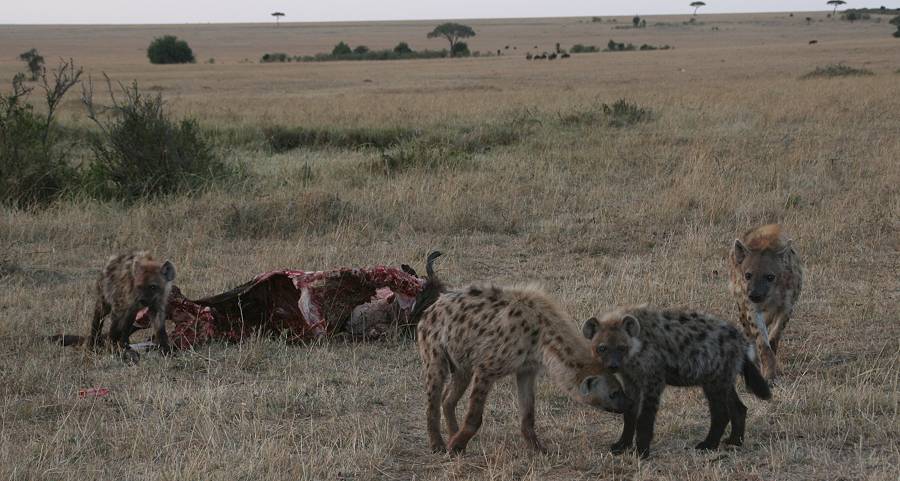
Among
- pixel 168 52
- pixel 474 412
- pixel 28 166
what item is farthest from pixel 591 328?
pixel 168 52

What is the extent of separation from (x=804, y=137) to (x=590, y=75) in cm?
2326

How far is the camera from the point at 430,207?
452 inches

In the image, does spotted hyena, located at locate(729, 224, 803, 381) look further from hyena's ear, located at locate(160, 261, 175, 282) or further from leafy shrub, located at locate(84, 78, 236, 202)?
leafy shrub, located at locate(84, 78, 236, 202)

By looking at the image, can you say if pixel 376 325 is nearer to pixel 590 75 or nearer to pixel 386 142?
pixel 386 142

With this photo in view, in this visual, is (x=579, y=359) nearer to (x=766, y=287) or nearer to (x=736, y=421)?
(x=736, y=421)

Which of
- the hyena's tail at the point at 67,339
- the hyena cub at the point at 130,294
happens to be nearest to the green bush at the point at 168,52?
the hyena's tail at the point at 67,339

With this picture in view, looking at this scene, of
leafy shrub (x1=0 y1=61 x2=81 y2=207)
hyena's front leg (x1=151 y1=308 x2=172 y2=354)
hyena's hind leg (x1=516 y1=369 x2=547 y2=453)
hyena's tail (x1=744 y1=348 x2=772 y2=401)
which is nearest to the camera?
hyena's hind leg (x1=516 y1=369 x2=547 y2=453)

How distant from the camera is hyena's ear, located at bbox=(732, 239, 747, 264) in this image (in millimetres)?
6816

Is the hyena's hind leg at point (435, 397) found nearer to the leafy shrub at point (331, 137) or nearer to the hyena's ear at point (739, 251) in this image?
the hyena's ear at point (739, 251)

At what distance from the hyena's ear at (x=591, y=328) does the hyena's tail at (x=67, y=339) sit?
146 inches

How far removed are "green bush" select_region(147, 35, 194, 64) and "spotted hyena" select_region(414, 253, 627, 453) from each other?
65810 millimetres

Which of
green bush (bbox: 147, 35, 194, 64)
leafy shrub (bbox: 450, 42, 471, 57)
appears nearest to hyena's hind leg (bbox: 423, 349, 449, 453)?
green bush (bbox: 147, 35, 194, 64)

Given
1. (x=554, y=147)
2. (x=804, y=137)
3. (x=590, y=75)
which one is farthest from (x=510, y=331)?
(x=590, y=75)

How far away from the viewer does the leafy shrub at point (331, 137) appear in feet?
59.5
